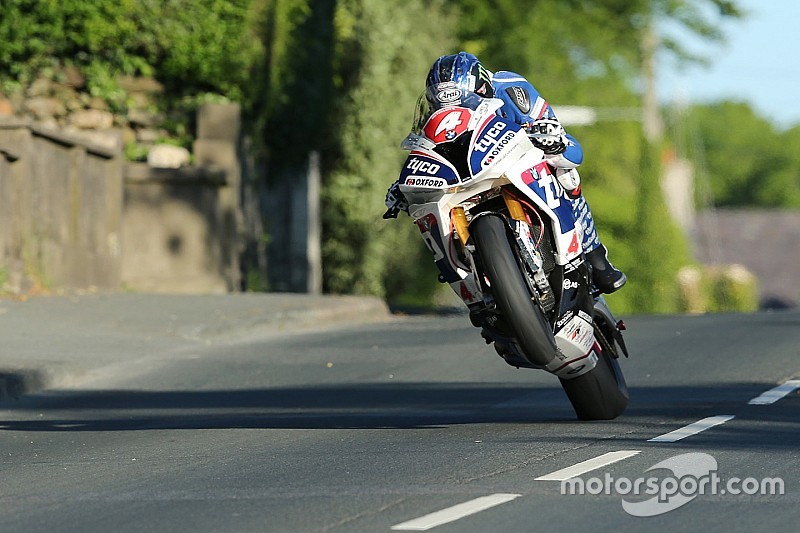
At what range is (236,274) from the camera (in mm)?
23625

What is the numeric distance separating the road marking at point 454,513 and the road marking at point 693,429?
1.91m

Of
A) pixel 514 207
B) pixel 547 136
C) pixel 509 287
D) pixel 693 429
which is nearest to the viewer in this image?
pixel 509 287

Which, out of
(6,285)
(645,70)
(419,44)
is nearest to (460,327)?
(6,285)

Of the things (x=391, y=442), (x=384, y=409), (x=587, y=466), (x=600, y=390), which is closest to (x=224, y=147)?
(x=384, y=409)

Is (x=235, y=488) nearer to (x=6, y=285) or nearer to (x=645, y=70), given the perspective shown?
(x=6, y=285)

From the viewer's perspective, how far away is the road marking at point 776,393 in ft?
34.0

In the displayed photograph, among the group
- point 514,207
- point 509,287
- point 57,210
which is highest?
point 514,207

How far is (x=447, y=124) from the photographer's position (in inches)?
344

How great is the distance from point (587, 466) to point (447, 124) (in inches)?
82.7

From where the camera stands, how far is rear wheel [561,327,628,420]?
9.30m

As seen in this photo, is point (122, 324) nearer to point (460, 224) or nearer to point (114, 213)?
point (114, 213)

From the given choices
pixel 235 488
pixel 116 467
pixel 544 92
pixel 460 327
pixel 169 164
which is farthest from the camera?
pixel 544 92

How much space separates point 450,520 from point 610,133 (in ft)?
191

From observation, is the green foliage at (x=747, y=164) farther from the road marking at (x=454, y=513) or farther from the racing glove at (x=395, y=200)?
the road marking at (x=454, y=513)
